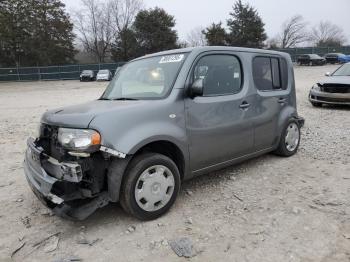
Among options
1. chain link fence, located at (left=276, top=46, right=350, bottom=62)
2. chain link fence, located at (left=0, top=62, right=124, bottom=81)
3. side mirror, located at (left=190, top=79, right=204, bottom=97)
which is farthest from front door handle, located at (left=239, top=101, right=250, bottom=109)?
chain link fence, located at (left=276, top=46, right=350, bottom=62)

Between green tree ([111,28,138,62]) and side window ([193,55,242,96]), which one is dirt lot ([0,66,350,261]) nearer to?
side window ([193,55,242,96])

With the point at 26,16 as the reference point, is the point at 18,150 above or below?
below

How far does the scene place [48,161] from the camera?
11.7 ft

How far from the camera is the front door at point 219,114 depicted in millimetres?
4117

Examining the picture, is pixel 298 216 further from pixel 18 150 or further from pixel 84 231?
pixel 18 150

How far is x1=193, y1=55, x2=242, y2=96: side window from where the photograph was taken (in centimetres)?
431

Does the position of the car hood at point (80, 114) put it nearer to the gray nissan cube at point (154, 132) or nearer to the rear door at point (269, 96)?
the gray nissan cube at point (154, 132)

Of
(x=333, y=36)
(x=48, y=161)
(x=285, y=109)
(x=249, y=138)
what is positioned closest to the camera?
(x=48, y=161)

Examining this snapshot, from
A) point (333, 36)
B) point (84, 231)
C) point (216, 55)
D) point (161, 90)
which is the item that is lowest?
point (84, 231)

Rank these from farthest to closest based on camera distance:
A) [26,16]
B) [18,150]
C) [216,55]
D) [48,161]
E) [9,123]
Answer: [26,16] → [9,123] → [18,150] → [216,55] → [48,161]

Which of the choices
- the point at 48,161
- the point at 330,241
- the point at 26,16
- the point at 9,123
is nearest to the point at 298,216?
the point at 330,241

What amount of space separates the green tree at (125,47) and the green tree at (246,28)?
14.9 meters

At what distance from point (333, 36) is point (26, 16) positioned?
236ft

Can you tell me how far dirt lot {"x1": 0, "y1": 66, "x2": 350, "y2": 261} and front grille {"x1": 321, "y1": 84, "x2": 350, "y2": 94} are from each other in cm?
568
